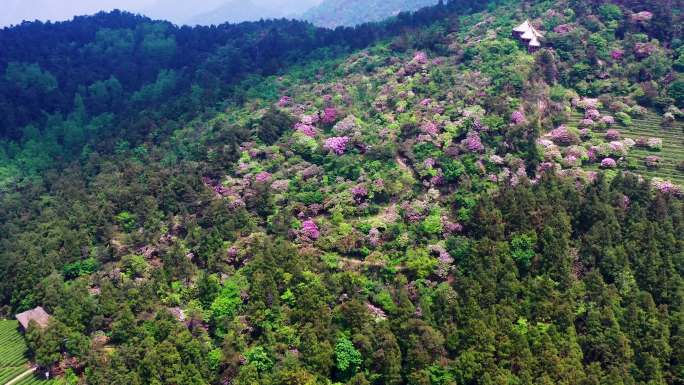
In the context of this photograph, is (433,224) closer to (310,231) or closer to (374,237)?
(374,237)

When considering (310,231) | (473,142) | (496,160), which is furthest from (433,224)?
(473,142)

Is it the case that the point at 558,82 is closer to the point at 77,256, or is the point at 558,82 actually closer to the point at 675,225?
the point at 675,225

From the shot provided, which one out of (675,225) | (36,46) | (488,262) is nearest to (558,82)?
(675,225)

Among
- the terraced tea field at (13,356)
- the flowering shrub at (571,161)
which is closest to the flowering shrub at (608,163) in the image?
the flowering shrub at (571,161)

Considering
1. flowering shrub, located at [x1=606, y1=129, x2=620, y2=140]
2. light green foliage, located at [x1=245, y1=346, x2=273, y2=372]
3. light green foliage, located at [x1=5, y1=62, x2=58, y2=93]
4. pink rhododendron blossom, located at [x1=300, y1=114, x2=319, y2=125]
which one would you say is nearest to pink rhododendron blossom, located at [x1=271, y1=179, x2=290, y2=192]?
pink rhododendron blossom, located at [x1=300, y1=114, x2=319, y2=125]

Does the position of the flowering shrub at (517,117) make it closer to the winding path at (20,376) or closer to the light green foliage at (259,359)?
the light green foliage at (259,359)
